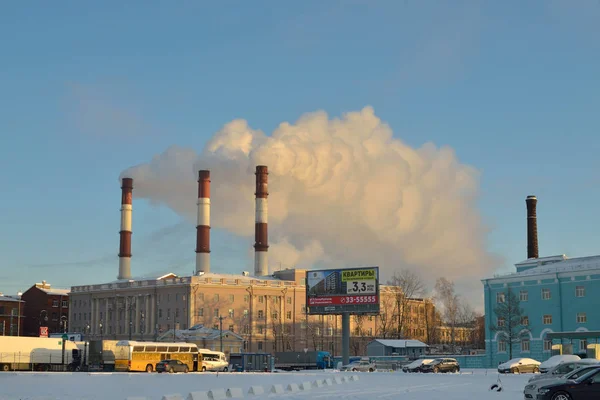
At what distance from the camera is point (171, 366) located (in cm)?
7031

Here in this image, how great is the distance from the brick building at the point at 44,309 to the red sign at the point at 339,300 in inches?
2920

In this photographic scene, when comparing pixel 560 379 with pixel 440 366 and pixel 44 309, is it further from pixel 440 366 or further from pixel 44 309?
pixel 44 309

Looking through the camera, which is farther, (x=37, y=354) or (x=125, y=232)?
(x=125, y=232)

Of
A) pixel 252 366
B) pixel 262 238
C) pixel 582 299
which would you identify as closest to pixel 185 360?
pixel 252 366

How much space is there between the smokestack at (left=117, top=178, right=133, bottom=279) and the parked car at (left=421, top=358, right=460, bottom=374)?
73.4 metres

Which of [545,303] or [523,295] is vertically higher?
[523,295]

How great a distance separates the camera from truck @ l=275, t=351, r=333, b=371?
9394 centimetres

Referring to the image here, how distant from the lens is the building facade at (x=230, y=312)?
12600cm

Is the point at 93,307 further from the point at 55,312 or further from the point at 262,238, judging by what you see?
the point at 262,238

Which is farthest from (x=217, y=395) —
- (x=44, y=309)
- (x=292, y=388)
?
(x=44, y=309)

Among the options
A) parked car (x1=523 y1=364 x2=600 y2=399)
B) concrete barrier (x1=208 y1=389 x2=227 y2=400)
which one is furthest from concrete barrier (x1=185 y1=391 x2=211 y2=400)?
parked car (x1=523 y1=364 x2=600 y2=399)

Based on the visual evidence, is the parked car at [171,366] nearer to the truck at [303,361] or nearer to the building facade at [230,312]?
the truck at [303,361]

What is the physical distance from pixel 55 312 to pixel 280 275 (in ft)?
153

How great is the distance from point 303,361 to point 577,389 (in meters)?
71.7
